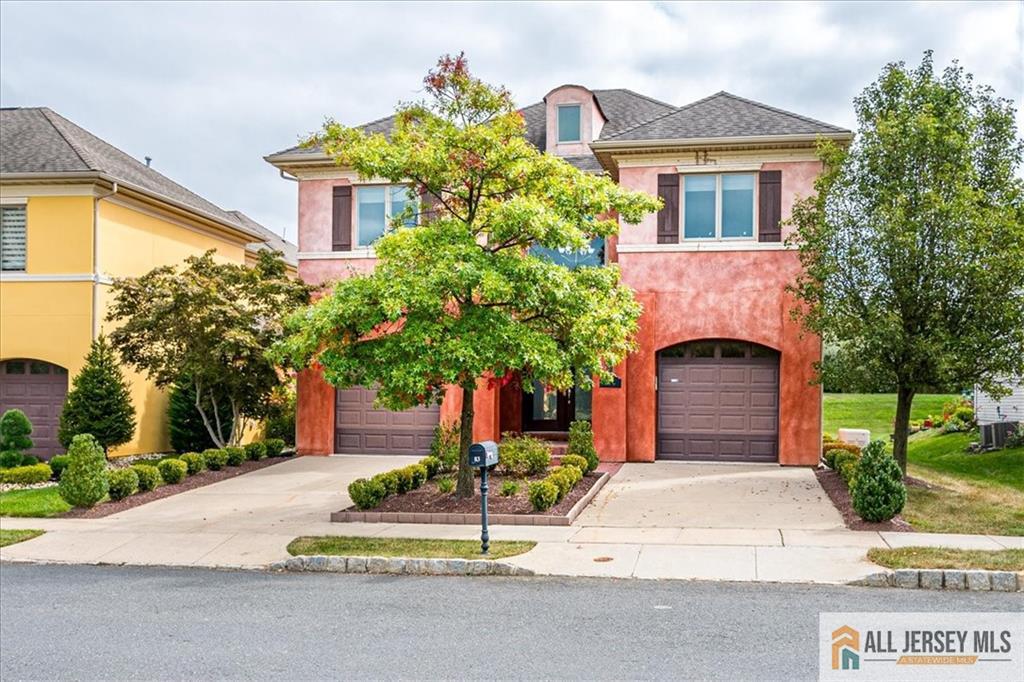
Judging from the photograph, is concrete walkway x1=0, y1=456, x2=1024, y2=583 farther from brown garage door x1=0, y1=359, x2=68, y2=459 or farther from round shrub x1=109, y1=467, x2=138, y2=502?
brown garage door x1=0, y1=359, x2=68, y2=459

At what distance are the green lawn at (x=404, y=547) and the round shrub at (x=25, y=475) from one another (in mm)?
8986

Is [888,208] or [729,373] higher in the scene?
[888,208]

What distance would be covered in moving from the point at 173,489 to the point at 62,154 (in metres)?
9.76

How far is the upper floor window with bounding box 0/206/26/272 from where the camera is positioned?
21.7 m

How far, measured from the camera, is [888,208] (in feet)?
49.8

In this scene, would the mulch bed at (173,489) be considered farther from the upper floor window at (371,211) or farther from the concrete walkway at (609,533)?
the upper floor window at (371,211)

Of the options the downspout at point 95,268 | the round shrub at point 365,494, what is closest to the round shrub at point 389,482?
the round shrub at point 365,494

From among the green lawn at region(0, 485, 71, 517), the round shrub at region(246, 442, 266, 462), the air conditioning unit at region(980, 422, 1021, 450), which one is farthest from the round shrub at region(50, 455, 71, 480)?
the air conditioning unit at region(980, 422, 1021, 450)

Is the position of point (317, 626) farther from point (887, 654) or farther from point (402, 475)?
point (402, 475)

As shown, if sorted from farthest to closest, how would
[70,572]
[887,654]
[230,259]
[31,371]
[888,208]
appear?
1. [230,259]
2. [31,371]
3. [888,208]
4. [70,572]
5. [887,654]

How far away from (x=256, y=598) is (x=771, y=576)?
537cm

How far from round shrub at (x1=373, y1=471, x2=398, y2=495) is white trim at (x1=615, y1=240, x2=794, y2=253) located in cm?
803

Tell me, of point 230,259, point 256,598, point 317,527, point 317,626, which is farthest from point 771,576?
point 230,259

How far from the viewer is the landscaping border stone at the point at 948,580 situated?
9320 mm
